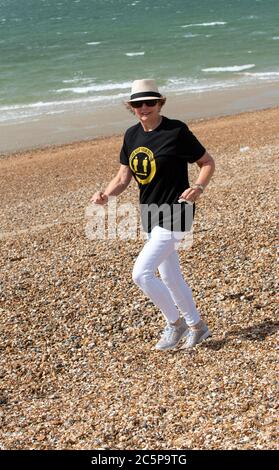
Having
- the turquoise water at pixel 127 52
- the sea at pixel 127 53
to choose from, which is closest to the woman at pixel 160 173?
the sea at pixel 127 53

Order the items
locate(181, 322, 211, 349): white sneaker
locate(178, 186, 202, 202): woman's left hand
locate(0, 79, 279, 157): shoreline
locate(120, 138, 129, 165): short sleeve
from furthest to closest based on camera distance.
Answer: locate(0, 79, 279, 157): shoreline < locate(181, 322, 211, 349): white sneaker < locate(120, 138, 129, 165): short sleeve < locate(178, 186, 202, 202): woman's left hand

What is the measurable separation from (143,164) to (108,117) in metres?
19.7

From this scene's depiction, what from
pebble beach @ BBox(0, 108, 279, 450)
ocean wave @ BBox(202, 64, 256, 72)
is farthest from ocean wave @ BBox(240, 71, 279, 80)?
pebble beach @ BBox(0, 108, 279, 450)

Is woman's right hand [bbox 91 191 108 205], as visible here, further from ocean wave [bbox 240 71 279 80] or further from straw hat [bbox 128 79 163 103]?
ocean wave [bbox 240 71 279 80]

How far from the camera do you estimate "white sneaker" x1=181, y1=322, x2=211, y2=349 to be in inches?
237

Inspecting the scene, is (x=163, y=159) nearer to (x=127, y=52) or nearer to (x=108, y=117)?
(x=108, y=117)

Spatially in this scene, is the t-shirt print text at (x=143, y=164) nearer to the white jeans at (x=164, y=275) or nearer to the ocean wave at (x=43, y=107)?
the white jeans at (x=164, y=275)

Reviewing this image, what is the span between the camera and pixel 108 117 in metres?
24.8

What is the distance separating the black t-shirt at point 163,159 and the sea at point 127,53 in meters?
20.4

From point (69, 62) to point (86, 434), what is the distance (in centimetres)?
3429

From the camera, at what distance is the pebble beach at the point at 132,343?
4.91 meters

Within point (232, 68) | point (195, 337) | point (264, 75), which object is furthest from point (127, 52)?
point (195, 337)

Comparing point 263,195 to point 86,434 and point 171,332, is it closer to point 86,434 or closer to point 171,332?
point 171,332

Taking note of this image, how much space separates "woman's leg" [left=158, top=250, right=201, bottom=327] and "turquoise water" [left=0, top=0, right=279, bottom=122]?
2077 cm
